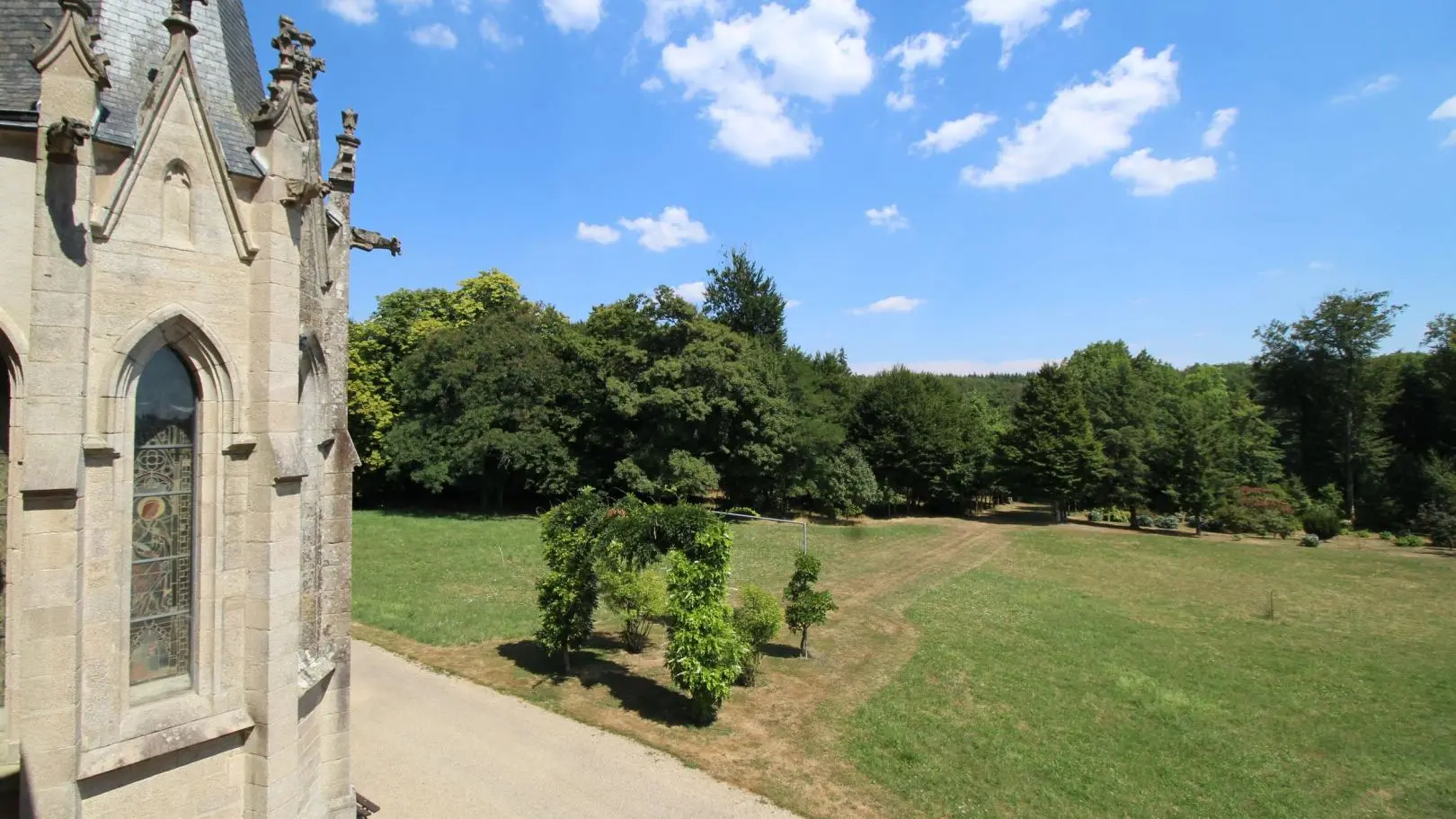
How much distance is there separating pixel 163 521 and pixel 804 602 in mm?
13137

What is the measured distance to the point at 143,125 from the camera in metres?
5.34

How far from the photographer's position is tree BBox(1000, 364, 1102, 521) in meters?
42.8

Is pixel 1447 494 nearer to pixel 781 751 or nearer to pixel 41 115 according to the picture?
pixel 781 751

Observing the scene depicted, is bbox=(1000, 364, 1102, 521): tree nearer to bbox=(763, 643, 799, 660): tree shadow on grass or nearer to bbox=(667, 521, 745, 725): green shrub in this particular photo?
bbox=(763, 643, 799, 660): tree shadow on grass

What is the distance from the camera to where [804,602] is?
16531 millimetres

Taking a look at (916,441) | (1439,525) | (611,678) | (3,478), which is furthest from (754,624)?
(1439,525)

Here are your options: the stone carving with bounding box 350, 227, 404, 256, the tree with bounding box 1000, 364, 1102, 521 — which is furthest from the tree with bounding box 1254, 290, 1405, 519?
the stone carving with bounding box 350, 227, 404, 256

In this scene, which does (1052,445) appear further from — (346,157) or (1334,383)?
(346,157)

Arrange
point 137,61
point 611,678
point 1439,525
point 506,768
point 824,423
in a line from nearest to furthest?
1. point 137,61
2. point 506,768
3. point 611,678
4. point 1439,525
5. point 824,423

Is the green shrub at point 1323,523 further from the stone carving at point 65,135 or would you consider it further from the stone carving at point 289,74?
the stone carving at point 65,135

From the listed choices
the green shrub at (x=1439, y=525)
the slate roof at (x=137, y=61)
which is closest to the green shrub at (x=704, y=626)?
the slate roof at (x=137, y=61)

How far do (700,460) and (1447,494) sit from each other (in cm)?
4057

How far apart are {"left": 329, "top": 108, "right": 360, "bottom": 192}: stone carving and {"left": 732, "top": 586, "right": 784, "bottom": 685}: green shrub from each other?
10.5 m

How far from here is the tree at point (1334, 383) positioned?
147ft
